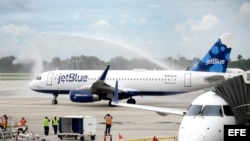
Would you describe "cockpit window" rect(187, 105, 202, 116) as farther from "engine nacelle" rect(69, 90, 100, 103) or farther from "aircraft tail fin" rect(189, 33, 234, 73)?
"aircraft tail fin" rect(189, 33, 234, 73)

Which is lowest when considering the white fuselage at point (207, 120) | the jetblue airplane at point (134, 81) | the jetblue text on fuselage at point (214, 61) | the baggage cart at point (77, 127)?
the baggage cart at point (77, 127)

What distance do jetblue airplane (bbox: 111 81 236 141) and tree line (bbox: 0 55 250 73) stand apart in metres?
79.7

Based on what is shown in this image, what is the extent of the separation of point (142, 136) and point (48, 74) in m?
36.3

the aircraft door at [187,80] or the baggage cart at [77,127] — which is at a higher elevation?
the aircraft door at [187,80]

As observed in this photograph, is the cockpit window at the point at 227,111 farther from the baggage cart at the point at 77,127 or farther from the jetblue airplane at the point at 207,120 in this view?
the baggage cart at the point at 77,127

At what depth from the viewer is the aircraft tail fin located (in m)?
69.2

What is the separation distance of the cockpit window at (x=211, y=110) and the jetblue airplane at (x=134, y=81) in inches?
1680

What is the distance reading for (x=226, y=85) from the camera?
23844 millimetres

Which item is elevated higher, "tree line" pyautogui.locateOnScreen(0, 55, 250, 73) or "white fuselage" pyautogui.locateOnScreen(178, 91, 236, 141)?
"tree line" pyautogui.locateOnScreen(0, 55, 250, 73)

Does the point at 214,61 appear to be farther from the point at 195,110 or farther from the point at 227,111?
the point at 227,111

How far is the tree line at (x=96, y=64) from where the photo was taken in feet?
363

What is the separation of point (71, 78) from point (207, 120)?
5038 cm

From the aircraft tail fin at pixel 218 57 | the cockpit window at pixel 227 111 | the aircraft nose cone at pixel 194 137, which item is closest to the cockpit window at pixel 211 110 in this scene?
the cockpit window at pixel 227 111

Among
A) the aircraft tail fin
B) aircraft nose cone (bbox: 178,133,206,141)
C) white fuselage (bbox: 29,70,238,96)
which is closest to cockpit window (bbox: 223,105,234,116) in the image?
aircraft nose cone (bbox: 178,133,206,141)
